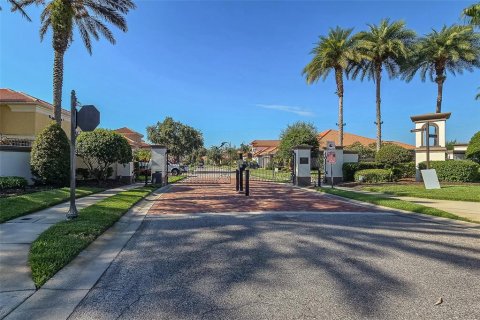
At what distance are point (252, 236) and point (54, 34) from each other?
1687 centimetres

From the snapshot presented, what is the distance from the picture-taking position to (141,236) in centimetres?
705

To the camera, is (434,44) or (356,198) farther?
A: (434,44)

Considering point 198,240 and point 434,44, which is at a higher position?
point 434,44

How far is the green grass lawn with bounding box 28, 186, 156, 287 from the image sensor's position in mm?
4691

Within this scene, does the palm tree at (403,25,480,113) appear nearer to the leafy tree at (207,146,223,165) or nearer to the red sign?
the red sign

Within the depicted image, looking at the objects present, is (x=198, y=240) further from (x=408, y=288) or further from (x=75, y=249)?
(x=408, y=288)

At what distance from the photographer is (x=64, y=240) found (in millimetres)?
6008

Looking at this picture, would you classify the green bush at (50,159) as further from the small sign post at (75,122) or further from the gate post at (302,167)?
the gate post at (302,167)

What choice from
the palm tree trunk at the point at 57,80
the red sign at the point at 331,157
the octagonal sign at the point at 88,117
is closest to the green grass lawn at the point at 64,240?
the octagonal sign at the point at 88,117

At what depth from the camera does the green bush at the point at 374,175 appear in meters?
21.0

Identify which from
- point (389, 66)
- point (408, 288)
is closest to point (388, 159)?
point (389, 66)

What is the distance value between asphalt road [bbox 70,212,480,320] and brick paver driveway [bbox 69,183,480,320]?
0.01 m

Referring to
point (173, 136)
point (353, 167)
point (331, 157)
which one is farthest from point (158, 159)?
point (173, 136)

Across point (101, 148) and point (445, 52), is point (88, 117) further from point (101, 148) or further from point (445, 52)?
point (445, 52)
